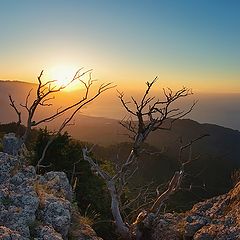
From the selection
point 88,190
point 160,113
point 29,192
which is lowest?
point 88,190

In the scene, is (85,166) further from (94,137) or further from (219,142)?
(219,142)

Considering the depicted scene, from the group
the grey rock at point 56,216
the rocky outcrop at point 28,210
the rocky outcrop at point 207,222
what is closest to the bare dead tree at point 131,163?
the rocky outcrop at point 207,222

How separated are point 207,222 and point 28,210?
6.18 meters

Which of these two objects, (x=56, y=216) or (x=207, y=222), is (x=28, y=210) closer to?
(x=56, y=216)

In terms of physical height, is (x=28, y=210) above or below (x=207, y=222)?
above

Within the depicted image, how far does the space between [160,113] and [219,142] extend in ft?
Answer: 506

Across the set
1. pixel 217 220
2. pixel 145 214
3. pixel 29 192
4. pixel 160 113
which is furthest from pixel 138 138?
pixel 29 192

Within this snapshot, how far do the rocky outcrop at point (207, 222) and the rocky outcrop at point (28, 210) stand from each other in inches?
138

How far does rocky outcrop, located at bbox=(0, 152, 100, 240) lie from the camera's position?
7191 millimetres

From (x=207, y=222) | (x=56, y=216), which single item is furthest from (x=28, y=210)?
(x=207, y=222)

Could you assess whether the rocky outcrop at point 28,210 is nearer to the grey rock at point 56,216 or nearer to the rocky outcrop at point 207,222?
the grey rock at point 56,216

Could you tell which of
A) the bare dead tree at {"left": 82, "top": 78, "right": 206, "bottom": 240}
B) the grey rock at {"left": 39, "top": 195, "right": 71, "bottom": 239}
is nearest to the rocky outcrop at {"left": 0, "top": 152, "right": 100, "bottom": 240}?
the grey rock at {"left": 39, "top": 195, "right": 71, "bottom": 239}

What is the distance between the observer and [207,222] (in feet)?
39.0

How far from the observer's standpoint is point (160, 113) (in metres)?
15.3
